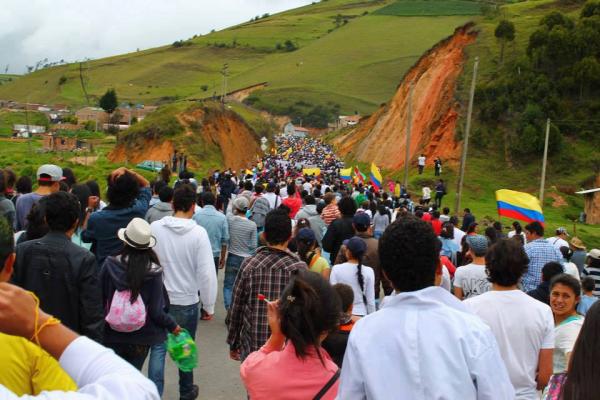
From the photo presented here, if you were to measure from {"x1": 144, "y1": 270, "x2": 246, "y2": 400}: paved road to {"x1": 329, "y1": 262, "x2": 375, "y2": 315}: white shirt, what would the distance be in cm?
151

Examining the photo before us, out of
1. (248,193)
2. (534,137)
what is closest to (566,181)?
(534,137)

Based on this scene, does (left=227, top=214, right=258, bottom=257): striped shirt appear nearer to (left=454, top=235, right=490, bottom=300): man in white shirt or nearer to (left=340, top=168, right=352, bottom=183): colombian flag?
(left=454, top=235, right=490, bottom=300): man in white shirt

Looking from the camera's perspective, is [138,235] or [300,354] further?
[138,235]

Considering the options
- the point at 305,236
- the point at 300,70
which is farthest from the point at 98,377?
the point at 300,70

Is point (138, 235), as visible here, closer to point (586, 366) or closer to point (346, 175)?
point (586, 366)

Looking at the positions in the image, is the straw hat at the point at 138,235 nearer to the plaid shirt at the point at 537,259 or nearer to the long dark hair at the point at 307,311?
the long dark hair at the point at 307,311

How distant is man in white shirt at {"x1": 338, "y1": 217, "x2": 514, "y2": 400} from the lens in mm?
3078

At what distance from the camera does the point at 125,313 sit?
227 inches

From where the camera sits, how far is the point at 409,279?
11.0 ft

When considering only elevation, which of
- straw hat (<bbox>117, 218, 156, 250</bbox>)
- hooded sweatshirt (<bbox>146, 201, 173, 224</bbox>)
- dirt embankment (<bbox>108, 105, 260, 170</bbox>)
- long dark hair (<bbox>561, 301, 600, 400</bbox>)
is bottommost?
dirt embankment (<bbox>108, 105, 260, 170</bbox>)

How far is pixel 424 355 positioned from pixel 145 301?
10.9ft

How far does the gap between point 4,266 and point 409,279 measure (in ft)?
5.43

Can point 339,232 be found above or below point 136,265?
below

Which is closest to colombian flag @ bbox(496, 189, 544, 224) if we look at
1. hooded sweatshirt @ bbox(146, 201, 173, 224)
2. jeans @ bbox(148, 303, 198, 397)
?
hooded sweatshirt @ bbox(146, 201, 173, 224)
